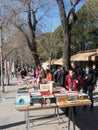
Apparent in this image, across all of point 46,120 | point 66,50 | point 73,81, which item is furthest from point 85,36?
point 46,120

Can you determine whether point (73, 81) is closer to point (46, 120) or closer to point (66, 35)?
point (46, 120)

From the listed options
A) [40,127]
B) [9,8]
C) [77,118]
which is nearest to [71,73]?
[77,118]

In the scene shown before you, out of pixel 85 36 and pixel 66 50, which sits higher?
pixel 85 36

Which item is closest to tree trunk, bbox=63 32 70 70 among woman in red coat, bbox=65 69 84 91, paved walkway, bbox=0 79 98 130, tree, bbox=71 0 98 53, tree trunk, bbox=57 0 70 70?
tree trunk, bbox=57 0 70 70

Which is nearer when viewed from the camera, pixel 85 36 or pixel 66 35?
pixel 66 35

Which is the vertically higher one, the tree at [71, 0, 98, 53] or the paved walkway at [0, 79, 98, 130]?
the tree at [71, 0, 98, 53]

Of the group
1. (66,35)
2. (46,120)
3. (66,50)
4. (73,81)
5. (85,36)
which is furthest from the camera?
(85,36)

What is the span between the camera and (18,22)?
2519 cm

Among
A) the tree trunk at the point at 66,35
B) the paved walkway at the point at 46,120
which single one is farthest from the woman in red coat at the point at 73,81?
the tree trunk at the point at 66,35

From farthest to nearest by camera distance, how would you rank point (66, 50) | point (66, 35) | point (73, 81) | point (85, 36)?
point (85, 36)
point (66, 50)
point (66, 35)
point (73, 81)

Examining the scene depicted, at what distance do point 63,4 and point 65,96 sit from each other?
390 inches

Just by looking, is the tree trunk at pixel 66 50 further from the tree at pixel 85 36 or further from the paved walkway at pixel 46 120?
the tree at pixel 85 36

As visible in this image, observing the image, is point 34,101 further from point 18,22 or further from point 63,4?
point 18,22

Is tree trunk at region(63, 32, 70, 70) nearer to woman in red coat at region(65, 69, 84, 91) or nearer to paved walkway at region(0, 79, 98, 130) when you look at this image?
paved walkway at region(0, 79, 98, 130)
